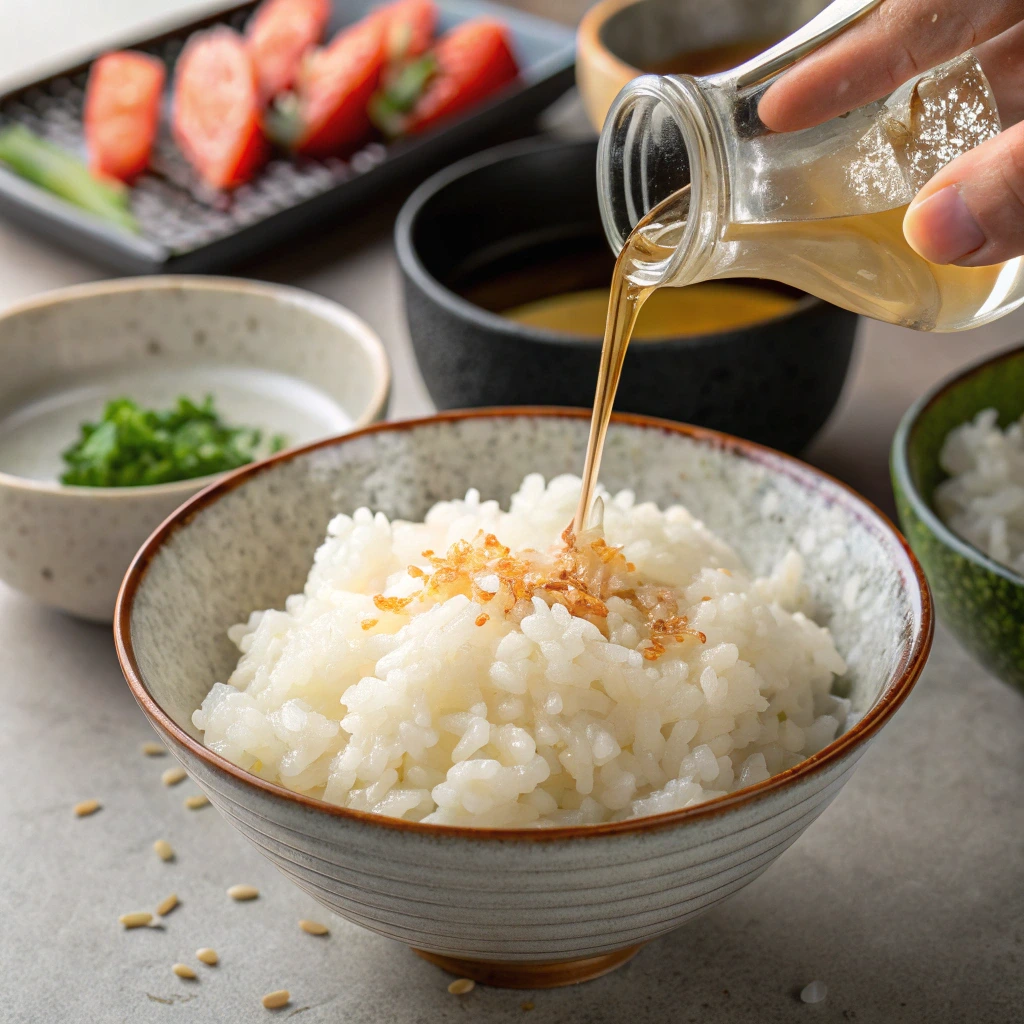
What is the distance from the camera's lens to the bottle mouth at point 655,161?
1165 mm

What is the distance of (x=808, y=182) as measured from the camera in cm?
120

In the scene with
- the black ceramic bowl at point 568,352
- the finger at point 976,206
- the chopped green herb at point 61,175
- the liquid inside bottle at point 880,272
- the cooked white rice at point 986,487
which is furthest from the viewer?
the chopped green herb at point 61,175

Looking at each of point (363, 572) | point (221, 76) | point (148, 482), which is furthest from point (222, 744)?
point (221, 76)

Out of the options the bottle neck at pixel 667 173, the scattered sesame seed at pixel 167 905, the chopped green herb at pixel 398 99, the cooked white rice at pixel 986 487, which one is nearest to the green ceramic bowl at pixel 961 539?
the cooked white rice at pixel 986 487

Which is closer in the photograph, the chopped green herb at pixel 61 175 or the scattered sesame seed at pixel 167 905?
the scattered sesame seed at pixel 167 905

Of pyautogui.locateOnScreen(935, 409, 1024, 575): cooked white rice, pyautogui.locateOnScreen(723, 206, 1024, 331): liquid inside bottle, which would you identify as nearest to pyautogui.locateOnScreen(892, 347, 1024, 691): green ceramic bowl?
pyautogui.locateOnScreen(935, 409, 1024, 575): cooked white rice

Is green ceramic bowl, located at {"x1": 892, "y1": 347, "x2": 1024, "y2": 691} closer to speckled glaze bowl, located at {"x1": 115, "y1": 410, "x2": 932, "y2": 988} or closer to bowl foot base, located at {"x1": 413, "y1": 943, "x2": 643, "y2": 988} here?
speckled glaze bowl, located at {"x1": 115, "y1": 410, "x2": 932, "y2": 988}

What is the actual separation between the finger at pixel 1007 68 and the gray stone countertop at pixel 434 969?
0.76 meters

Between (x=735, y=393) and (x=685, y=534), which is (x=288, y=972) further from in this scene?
(x=735, y=393)

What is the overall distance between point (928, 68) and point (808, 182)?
0.63ft

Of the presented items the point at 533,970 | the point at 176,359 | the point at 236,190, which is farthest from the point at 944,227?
the point at 236,190

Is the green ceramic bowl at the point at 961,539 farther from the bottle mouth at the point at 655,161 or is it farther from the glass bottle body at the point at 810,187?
the bottle mouth at the point at 655,161

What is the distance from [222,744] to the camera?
119cm

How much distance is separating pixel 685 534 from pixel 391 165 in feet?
5.83
